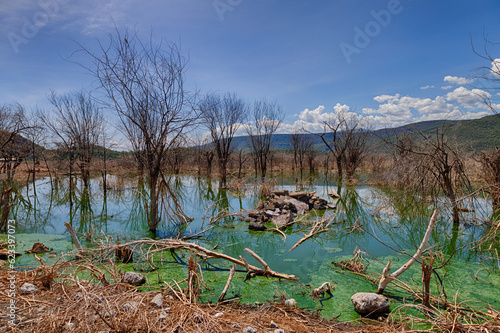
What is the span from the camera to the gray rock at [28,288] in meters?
3.38

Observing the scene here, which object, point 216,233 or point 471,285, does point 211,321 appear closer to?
point 471,285

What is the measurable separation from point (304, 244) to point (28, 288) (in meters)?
5.10

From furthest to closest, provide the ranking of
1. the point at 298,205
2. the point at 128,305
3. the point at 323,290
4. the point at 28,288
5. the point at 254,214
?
the point at 298,205 < the point at 254,214 < the point at 323,290 < the point at 28,288 < the point at 128,305

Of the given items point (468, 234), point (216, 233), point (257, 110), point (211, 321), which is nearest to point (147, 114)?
point (216, 233)

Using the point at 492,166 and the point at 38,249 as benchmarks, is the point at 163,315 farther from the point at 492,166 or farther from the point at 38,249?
the point at 492,166

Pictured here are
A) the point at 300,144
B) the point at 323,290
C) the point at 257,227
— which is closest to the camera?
the point at 323,290

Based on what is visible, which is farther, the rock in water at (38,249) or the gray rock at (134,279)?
the rock in water at (38,249)

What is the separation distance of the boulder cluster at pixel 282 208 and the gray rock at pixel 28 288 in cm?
500

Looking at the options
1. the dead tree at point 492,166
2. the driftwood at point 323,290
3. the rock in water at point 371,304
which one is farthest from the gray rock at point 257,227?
the dead tree at point 492,166

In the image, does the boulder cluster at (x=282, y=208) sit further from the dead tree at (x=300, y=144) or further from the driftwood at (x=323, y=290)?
the dead tree at (x=300, y=144)

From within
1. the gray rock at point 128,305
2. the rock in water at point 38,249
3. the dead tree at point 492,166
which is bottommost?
the rock in water at point 38,249

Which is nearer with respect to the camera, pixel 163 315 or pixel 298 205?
pixel 163 315

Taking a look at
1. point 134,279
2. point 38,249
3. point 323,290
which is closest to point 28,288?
point 134,279

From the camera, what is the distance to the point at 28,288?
3.44m
